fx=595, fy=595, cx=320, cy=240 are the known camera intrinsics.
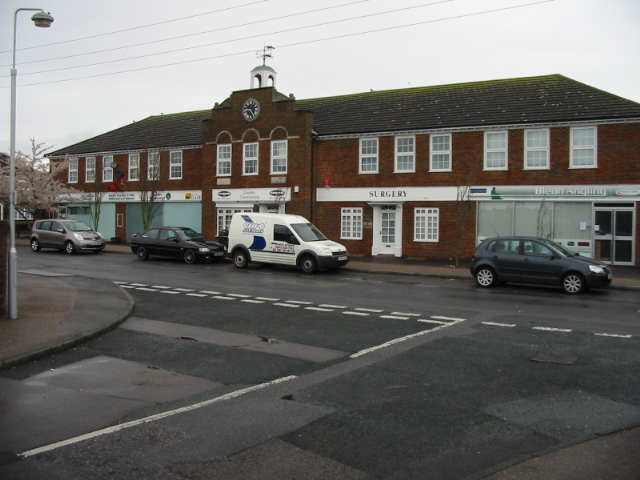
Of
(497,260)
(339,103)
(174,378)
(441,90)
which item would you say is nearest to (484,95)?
(441,90)

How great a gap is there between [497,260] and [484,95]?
509 inches

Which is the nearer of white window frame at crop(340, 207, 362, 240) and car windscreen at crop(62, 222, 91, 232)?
white window frame at crop(340, 207, 362, 240)

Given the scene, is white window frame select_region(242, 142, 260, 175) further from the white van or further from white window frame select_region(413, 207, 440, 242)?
white window frame select_region(413, 207, 440, 242)

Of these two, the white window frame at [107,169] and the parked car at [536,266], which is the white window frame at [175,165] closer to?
the white window frame at [107,169]

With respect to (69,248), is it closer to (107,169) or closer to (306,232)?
(107,169)

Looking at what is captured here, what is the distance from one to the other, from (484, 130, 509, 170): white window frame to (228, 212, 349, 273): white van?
8342mm

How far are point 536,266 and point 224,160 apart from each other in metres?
20.1

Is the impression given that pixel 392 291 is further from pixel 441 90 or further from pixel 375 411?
pixel 441 90

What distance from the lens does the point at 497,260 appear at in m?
17.9

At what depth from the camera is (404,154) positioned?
28.1m

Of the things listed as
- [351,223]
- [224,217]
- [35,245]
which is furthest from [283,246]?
[35,245]

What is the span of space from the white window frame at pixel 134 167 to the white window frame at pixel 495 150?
71.1 ft

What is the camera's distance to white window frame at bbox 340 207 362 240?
29.1m

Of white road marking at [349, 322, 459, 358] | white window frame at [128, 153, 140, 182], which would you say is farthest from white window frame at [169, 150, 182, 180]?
white road marking at [349, 322, 459, 358]
